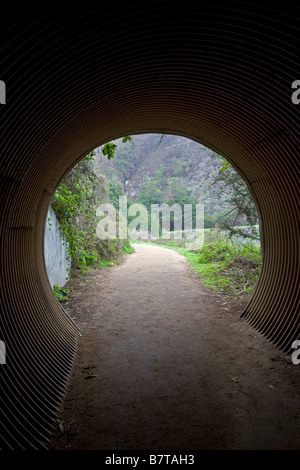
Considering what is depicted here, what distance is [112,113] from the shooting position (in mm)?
4469

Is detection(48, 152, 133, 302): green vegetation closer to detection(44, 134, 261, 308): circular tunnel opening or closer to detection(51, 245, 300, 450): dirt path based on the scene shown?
detection(44, 134, 261, 308): circular tunnel opening

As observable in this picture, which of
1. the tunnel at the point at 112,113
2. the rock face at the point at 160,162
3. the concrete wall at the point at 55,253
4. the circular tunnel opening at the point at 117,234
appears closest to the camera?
the tunnel at the point at 112,113

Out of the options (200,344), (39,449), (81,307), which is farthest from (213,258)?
(39,449)

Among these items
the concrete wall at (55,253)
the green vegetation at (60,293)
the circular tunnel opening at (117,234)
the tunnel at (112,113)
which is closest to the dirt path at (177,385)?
the tunnel at (112,113)

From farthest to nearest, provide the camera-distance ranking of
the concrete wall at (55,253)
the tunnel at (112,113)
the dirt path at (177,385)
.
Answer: the concrete wall at (55,253) → the dirt path at (177,385) → the tunnel at (112,113)

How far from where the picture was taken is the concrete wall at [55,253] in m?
6.60

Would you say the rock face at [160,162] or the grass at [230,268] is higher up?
the rock face at [160,162]

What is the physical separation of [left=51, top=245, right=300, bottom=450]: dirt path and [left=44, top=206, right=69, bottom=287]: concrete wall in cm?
123

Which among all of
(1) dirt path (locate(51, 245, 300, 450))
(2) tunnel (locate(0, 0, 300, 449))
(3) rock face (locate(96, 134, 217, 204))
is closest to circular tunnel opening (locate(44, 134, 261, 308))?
(2) tunnel (locate(0, 0, 300, 449))

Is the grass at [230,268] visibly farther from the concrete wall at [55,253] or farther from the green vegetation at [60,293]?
the concrete wall at [55,253]

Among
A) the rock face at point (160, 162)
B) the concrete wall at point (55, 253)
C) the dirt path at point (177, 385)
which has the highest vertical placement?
the rock face at point (160, 162)

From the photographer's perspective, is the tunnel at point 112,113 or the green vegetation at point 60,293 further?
the green vegetation at point 60,293

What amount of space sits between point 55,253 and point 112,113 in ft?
12.9

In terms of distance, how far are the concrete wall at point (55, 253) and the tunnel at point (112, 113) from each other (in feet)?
5.69
